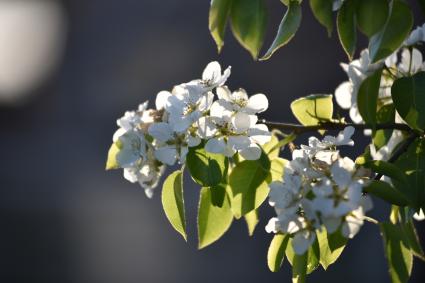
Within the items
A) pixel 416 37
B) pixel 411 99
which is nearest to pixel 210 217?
pixel 411 99

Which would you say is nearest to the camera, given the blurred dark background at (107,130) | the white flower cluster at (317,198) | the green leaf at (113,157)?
the white flower cluster at (317,198)

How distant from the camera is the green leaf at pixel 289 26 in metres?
0.73

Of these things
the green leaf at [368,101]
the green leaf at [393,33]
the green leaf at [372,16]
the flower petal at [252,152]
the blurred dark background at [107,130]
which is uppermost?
the green leaf at [372,16]

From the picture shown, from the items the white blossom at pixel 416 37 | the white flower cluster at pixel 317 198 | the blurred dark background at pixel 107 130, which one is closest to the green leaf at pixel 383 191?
the white flower cluster at pixel 317 198

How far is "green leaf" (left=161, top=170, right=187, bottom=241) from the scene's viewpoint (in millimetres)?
817

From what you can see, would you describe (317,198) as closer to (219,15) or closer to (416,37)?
(219,15)

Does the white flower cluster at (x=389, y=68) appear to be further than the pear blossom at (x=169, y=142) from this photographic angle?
Yes

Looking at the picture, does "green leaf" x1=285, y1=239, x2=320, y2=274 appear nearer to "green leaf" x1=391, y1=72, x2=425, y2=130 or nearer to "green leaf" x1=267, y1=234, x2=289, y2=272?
"green leaf" x1=267, y1=234, x2=289, y2=272

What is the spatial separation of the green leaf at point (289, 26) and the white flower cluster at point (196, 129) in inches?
3.8

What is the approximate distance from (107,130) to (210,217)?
3386 millimetres

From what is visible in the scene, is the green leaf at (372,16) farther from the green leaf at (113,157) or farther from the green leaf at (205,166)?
the green leaf at (113,157)

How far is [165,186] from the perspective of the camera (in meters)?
0.85

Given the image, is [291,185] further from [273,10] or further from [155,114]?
[273,10]

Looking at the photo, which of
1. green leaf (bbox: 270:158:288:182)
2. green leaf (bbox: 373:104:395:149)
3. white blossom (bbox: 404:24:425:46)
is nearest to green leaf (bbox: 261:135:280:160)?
green leaf (bbox: 270:158:288:182)
